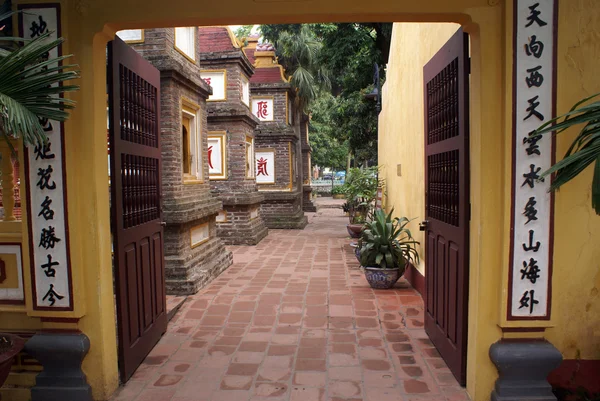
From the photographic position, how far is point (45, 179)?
9.58 feet

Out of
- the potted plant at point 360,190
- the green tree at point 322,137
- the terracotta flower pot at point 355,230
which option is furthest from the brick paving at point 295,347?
the green tree at point 322,137

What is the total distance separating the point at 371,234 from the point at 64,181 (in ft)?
13.0

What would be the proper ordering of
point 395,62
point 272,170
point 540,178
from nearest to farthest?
point 540,178 → point 395,62 → point 272,170

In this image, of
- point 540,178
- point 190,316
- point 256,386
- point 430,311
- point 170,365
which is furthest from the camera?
point 190,316

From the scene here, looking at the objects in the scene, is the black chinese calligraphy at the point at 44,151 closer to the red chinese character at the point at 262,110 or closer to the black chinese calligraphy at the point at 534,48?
the black chinese calligraphy at the point at 534,48

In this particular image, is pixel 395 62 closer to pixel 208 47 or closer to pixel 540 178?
pixel 208 47

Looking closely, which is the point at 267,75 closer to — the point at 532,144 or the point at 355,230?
the point at 355,230

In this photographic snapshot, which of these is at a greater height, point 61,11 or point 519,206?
point 61,11

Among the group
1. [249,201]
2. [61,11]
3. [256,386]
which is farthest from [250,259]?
[61,11]

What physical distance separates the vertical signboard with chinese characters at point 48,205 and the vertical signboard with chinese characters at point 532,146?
2.86 meters

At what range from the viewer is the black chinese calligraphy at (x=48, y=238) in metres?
2.96

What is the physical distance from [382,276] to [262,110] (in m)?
8.50

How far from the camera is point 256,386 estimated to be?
3223 mm

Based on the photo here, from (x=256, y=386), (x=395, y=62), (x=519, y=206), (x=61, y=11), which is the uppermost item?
(x=395, y=62)
